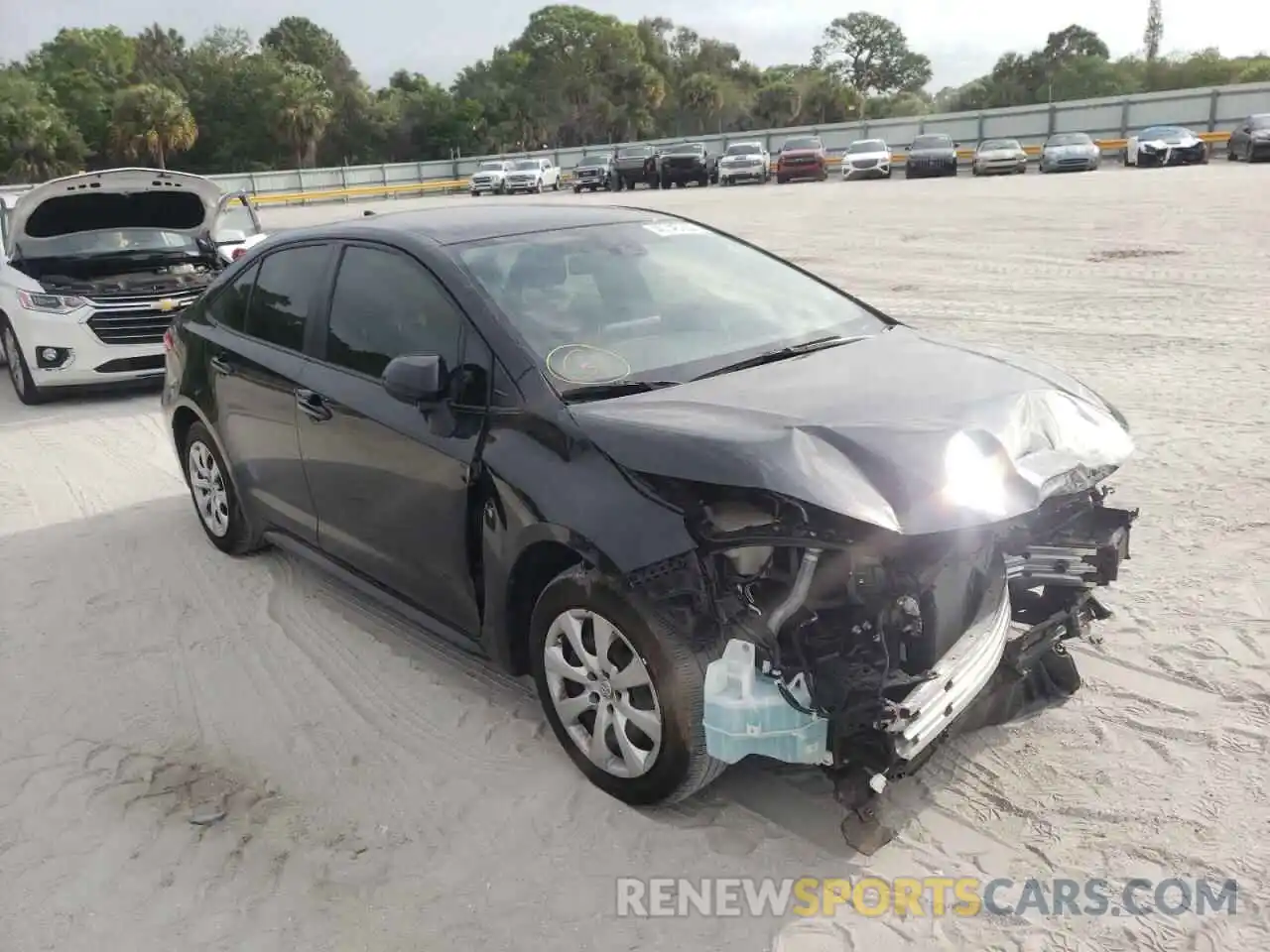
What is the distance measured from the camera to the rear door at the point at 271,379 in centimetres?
447

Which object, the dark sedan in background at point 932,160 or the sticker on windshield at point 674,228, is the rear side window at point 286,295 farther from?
the dark sedan in background at point 932,160

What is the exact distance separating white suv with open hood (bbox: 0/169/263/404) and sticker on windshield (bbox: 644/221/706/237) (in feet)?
19.5

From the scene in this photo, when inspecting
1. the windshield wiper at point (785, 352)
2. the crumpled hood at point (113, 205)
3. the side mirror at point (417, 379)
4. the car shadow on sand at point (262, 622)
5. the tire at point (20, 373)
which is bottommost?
the car shadow on sand at point (262, 622)

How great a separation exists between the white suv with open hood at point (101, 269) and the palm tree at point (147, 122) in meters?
56.5

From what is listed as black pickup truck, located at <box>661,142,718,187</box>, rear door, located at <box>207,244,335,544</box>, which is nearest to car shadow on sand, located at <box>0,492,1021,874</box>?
rear door, located at <box>207,244,335,544</box>

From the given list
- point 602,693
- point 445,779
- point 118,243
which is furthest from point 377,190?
point 602,693

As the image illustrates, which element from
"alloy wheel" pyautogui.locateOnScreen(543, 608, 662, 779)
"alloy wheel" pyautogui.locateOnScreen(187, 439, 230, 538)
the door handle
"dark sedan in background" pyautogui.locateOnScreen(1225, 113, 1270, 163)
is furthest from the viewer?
"dark sedan in background" pyautogui.locateOnScreen(1225, 113, 1270, 163)

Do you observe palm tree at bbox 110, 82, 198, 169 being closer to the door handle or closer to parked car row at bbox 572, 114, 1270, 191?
parked car row at bbox 572, 114, 1270, 191

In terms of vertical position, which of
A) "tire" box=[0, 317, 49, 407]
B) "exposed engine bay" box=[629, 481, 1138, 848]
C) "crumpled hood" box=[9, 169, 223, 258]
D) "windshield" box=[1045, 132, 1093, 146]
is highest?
"crumpled hood" box=[9, 169, 223, 258]

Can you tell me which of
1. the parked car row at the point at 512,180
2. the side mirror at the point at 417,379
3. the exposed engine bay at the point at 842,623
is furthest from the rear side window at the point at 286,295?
the parked car row at the point at 512,180

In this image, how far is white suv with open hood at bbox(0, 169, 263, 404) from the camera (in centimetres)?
880

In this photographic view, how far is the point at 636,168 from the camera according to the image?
3947 centimetres

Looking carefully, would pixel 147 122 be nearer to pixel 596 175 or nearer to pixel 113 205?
pixel 596 175

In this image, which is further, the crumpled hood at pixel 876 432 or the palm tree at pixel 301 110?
the palm tree at pixel 301 110
